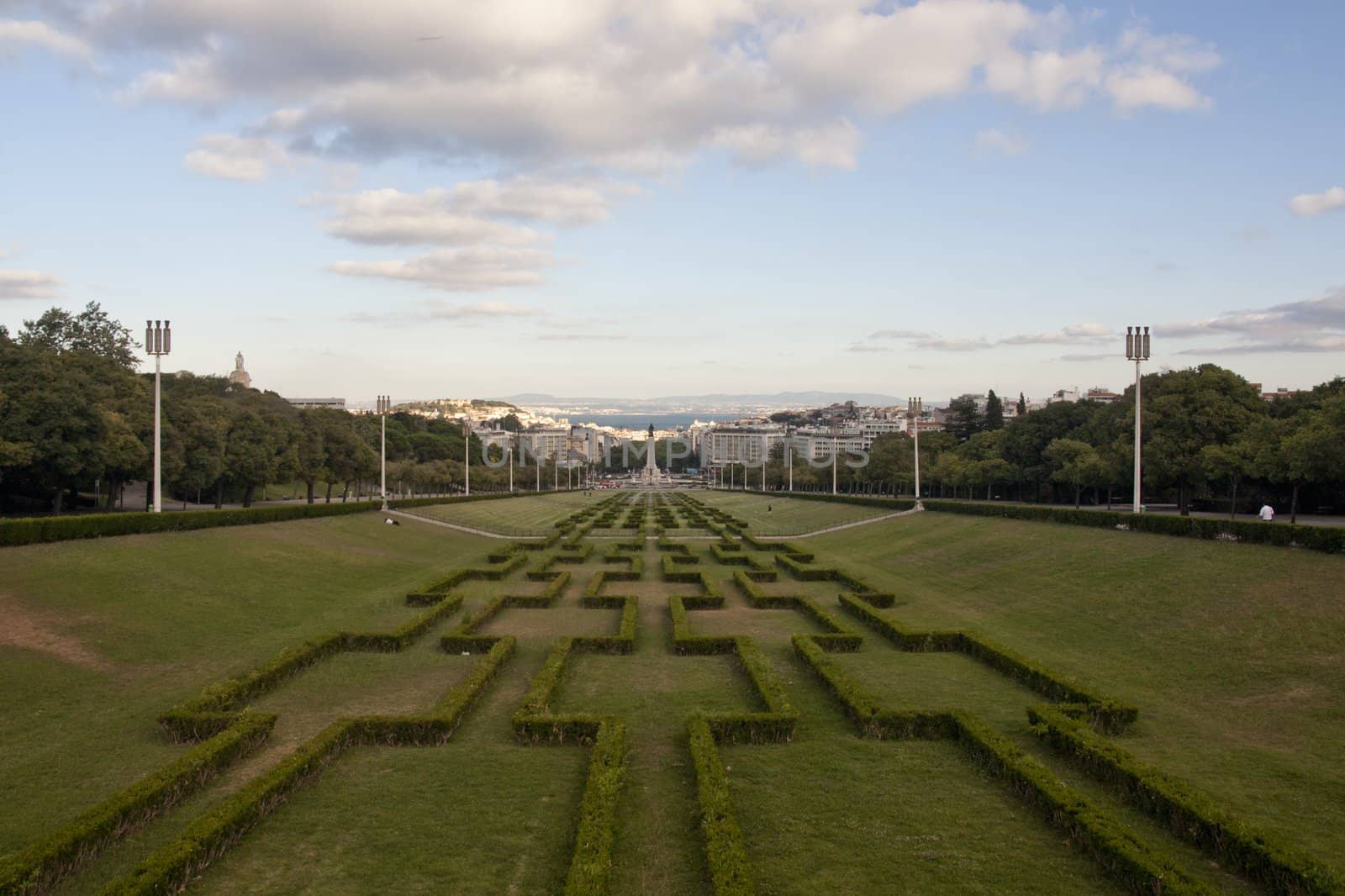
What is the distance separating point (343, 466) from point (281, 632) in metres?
41.5

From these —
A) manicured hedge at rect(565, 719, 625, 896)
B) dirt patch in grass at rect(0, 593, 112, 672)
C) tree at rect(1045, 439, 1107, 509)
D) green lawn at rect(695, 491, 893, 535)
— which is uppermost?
tree at rect(1045, 439, 1107, 509)

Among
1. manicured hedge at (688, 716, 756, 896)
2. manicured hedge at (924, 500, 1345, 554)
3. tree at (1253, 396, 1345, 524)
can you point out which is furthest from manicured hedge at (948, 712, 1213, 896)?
tree at (1253, 396, 1345, 524)

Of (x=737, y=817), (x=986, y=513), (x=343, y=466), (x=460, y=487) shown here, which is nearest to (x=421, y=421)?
(x=460, y=487)

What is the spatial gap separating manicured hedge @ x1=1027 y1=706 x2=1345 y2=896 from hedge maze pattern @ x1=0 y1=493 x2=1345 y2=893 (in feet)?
0.06

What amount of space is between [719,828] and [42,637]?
13094mm

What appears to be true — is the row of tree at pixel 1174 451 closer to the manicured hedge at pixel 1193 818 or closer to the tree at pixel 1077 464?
the tree at pixel 1077 464

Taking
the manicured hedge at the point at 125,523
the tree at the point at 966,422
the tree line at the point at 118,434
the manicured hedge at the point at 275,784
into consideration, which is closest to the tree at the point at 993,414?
the tree at the point at 966,422

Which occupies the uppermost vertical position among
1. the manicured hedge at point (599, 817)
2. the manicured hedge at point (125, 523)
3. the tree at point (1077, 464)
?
the tree at point (1077, 464)

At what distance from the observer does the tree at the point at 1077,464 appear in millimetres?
49406

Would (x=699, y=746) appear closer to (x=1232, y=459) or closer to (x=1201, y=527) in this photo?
(x=1201, y=527)

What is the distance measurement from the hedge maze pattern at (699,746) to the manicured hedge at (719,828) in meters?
0.02

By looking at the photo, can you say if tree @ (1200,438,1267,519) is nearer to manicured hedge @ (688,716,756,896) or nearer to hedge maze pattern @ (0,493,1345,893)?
hedge maze pattern @ (0,493,1345,893)

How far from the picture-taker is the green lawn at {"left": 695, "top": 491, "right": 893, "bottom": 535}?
154 feet

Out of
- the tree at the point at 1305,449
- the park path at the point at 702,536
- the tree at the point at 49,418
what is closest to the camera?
the tree at the point at 49,418
